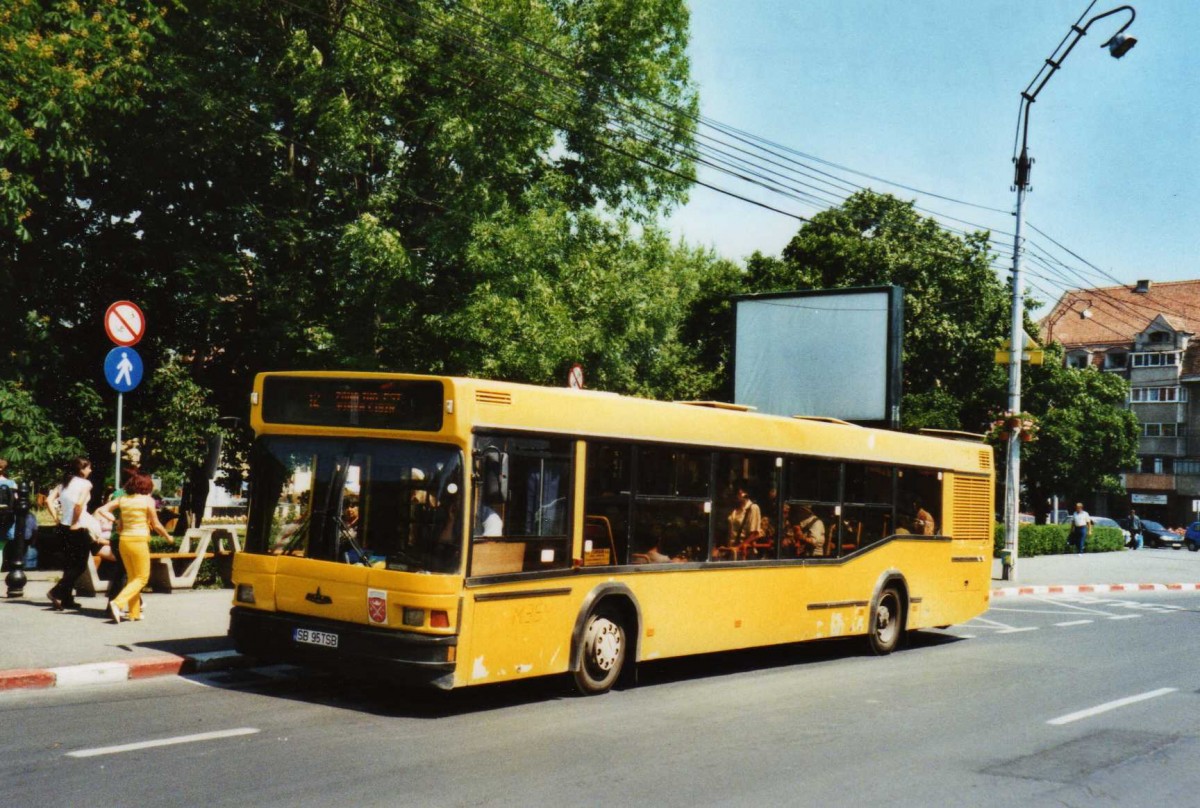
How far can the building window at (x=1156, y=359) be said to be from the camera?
82125 millimetres

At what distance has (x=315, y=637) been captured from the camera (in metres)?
9.21

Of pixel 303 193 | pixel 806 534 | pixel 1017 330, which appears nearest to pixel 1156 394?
pixel 1017 330

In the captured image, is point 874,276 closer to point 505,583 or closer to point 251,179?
point 251,179

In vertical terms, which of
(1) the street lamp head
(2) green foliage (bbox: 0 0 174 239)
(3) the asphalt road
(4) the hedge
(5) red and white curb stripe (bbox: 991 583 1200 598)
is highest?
(1) the street lamp head

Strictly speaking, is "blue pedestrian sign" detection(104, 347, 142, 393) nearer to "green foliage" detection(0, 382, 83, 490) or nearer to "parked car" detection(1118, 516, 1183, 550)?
"green foliage" detection(0, 382, 83, 490)

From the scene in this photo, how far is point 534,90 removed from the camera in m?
25.1

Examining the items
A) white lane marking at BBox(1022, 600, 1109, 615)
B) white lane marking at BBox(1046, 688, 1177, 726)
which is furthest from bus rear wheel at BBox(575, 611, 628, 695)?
white lane marking at BBox(1022, 600, 1109, 615)

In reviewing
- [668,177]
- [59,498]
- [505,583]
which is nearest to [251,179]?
[668,177]

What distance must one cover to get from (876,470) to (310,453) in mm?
7080

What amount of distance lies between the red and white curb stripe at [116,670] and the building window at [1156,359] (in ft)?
271

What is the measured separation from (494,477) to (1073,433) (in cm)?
5462

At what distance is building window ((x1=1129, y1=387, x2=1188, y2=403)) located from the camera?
8162 centimetres

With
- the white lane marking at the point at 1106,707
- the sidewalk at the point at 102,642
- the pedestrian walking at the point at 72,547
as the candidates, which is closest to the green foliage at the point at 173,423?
the sidewalk at the point at 102,642

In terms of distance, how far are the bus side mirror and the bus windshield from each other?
0.22 meters
